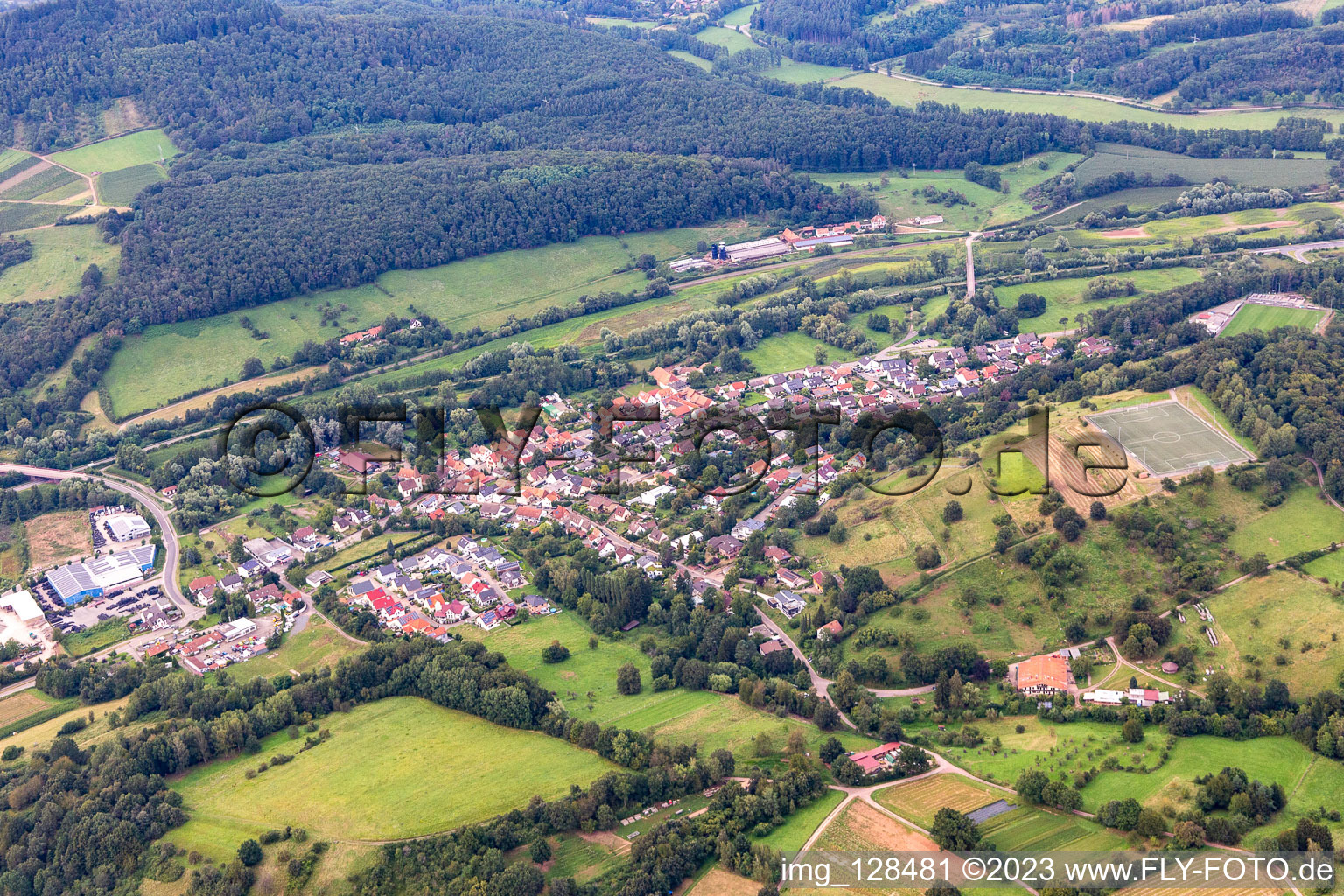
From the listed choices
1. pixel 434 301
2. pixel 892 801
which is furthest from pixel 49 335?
pixel 892 801

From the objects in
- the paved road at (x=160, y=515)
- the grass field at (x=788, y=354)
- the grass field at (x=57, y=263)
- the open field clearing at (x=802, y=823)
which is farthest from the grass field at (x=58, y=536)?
the grass field at (x=788, y=354)

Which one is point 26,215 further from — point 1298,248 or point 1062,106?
point 1298,248

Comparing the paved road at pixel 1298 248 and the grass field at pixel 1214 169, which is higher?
the grass field at pixel 1214 169

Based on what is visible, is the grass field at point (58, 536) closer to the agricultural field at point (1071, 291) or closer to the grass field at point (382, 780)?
the grass field at point (382, 780)

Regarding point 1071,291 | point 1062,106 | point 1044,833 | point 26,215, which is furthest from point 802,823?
point 1062,106

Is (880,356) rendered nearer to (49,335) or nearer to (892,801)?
(892,801)
